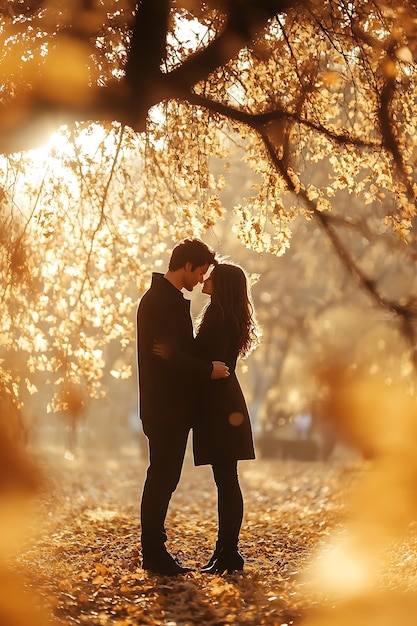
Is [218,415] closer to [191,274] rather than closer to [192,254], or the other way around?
[191,274]

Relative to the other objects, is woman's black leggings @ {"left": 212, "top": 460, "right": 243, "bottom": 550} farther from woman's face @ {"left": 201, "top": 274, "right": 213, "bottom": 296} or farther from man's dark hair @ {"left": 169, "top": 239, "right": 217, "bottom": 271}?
man's dark hair @ {"left": 169, "top": 239, "right": 217, "bottom": 271}

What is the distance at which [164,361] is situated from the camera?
20.1 feet

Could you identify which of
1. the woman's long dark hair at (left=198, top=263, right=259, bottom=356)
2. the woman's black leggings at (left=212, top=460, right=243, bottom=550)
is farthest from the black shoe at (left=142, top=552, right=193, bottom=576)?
the woman's long dark hair at (left=198, top=263, right=259, bottom=356)

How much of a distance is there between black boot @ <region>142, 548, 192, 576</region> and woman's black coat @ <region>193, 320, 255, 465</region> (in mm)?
749

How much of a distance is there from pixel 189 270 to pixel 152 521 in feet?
6.18

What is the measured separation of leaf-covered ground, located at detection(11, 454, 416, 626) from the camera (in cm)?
533

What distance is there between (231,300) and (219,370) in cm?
53

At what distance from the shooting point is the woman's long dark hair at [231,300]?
6.19m

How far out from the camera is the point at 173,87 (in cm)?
754

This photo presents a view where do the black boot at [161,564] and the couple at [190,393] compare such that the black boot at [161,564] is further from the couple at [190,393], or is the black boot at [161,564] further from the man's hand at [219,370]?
the man's hand at [219,370]

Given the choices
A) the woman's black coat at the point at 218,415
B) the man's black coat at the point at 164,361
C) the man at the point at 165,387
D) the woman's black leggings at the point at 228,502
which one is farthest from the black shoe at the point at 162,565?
the man's black coat at the point at 164,361

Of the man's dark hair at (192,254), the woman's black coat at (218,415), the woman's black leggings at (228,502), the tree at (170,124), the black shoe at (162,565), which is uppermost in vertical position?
the tree at (170,124)

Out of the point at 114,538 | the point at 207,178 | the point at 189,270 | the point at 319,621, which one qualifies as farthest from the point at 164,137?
the point at 319,621

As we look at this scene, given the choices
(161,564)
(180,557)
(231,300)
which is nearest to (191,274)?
(231,300)
